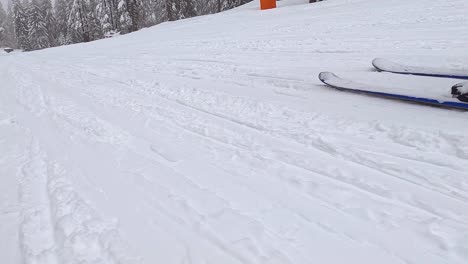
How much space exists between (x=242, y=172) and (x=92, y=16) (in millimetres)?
40338

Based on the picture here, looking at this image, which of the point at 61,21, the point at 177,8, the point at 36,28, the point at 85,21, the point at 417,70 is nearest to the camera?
the point at 417,70

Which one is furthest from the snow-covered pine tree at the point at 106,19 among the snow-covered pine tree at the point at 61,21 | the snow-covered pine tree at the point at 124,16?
the snow-covered pine tree at the point at 61,21

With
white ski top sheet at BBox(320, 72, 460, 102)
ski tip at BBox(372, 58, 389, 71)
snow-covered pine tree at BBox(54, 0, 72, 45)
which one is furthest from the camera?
snow-covered pine tree at BBox(54, 0, 72, 45)

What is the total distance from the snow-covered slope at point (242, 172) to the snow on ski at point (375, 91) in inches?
4.1

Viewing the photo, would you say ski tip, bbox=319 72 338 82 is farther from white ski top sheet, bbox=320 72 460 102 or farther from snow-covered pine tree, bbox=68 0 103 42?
snow-covered pine tree, bbox=68 0 103 42

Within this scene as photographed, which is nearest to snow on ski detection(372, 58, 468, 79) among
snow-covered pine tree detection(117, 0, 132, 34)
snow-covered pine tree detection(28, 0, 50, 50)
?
snow-covered pine tree detection(117, 0, 132, 34)

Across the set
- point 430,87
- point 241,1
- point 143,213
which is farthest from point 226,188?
point 241,1

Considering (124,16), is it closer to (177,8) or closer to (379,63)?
(177,8)

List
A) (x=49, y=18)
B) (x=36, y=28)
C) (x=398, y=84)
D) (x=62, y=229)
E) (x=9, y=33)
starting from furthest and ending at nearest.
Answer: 1. (x=9, y=33)
2. (x=49, y=18)
3. (x=36, y=28)
4. (x=398, y=84)
5. (x=62, y=229)

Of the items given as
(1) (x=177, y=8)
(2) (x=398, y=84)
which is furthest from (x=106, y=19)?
(2) (x=398, y=84)

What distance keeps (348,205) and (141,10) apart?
40238 mm

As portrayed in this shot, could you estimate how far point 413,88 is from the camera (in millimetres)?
4582

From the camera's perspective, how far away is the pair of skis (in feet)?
12.7

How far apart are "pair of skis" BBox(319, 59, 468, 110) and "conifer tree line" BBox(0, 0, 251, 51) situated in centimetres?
3058
